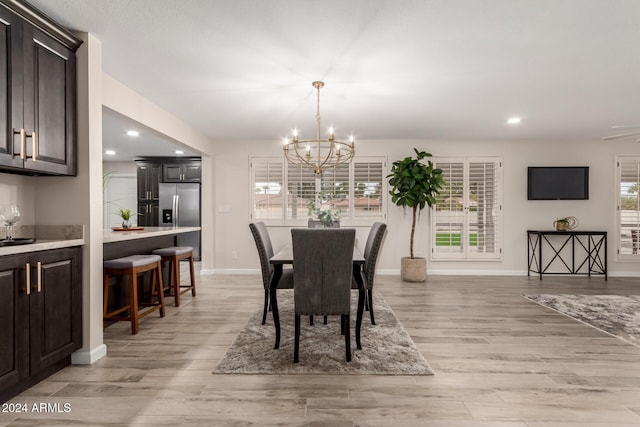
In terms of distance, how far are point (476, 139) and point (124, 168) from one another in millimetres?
7745

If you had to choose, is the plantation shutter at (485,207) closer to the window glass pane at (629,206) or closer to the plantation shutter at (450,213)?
the plantation shutter at (450,213)

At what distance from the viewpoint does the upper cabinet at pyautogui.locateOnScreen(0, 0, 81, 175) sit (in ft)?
6.52

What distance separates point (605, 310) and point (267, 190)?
4829 millimetres

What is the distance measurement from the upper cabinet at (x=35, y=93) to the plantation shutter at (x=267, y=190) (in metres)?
3.68

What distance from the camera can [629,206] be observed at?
585 cm

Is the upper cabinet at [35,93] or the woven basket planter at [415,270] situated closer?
the upper cabinet at [35,93]

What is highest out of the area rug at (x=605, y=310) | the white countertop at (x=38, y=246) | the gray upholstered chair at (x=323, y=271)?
the white countertop at (x=38, y=246)

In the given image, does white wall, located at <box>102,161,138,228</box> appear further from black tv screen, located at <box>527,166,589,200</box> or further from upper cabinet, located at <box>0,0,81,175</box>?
black tv screen, located at <box>527,166,589,200</box>

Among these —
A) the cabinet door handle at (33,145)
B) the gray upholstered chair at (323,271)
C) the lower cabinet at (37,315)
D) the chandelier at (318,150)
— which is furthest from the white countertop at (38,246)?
the chandelier at (318,150)

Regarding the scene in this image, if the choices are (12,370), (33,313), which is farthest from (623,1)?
(12,370)

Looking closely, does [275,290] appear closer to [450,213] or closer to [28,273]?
[28,273]

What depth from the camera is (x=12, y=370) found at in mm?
1926

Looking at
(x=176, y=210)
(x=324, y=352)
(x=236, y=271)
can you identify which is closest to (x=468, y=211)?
(x=236, y=271)

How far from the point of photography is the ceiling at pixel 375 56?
2195 mm
